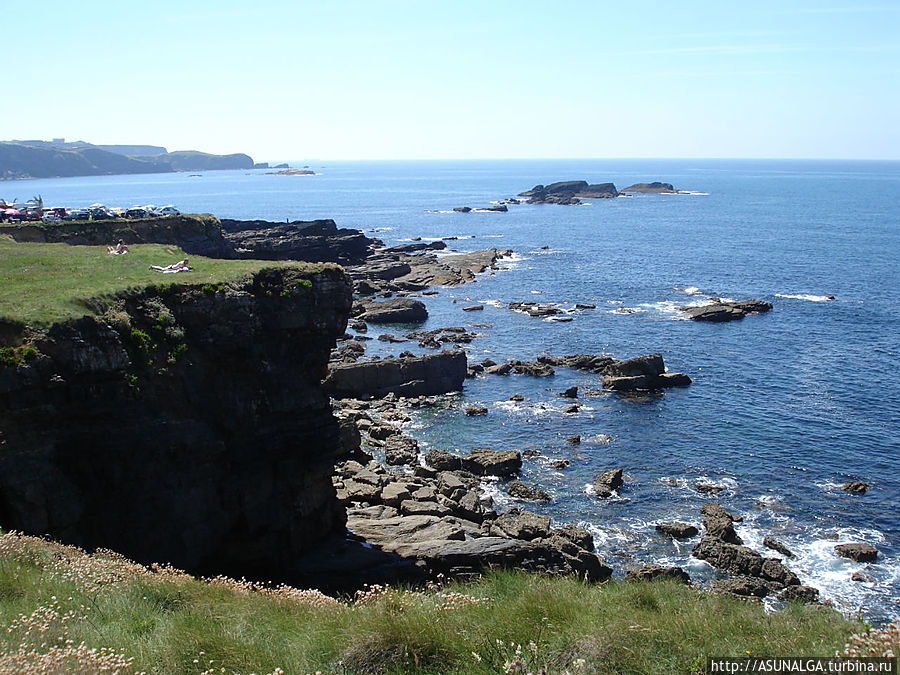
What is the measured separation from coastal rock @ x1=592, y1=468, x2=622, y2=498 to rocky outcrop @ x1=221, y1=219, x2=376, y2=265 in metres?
74.1

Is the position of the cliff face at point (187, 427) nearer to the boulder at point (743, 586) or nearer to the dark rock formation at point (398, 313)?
the boulder at point (743, 586)

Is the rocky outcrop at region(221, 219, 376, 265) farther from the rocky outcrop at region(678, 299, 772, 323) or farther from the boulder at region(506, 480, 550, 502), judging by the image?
the boulder at region(506, 480, 550, 502)

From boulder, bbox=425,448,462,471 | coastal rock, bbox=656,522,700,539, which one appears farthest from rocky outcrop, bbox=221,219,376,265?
coastal rock, bbox=656,522,700,539

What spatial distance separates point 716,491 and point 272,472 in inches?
978

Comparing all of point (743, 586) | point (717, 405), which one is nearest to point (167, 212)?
point (717, 405)

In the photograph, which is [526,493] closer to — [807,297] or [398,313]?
[398,313]

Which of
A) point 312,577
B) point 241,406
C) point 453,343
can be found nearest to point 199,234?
point 453,343

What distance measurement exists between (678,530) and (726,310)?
48.5 m

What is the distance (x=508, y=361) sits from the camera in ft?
207

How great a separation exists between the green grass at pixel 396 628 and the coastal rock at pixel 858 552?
20953 millimetres

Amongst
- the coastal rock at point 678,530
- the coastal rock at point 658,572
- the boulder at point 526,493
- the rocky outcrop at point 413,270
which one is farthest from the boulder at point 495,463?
the rocky outcrop at point 413,270

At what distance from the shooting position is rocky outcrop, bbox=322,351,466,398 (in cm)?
5606

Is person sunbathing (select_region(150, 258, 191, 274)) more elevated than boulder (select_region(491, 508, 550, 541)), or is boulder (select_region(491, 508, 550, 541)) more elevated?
person sunbathing (select_region(150, 258, 191, 274))

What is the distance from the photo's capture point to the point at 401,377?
5681 centimetres
